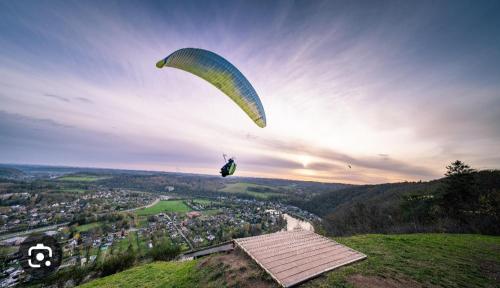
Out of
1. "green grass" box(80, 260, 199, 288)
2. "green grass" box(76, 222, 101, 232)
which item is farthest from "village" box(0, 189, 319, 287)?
"green grass" box(80, 260, 199, 288)

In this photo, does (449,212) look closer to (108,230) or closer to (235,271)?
(235,271)

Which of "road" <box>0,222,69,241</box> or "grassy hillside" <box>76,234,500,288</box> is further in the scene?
"road" <box>0,222,69,241</box>

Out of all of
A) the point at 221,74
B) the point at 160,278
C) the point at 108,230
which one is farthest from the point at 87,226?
the point at 221,74

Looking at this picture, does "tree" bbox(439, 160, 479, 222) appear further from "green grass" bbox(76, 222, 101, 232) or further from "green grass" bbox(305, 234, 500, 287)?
"green grass" bbox(76, 222, 101, 232)

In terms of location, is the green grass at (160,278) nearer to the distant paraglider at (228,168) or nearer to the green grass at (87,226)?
the distant paraglider at (228,168)

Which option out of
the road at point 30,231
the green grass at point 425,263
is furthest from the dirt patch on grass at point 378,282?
the road at point 30,231

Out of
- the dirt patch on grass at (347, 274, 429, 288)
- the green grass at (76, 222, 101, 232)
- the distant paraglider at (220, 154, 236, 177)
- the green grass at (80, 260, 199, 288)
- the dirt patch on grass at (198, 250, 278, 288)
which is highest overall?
the distant paraglider at (220, 154, 236, 177)
